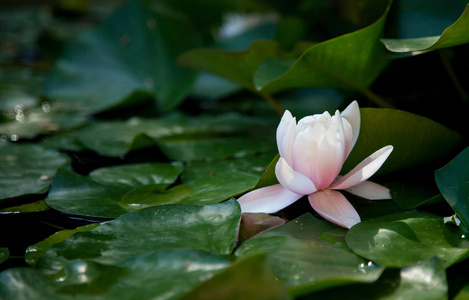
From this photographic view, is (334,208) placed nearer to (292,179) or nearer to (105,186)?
(292,179)

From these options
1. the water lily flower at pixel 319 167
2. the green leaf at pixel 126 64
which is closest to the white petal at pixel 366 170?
the water lily flower at pixel 319 167

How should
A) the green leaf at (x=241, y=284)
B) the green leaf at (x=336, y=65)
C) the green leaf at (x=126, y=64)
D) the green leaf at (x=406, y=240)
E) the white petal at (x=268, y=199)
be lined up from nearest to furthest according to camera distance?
the green leaf at (x=241, y=284) → the green leaf at (x=406, y=240) → the white petal at (x=268, y=199) → the green leaf at (x=336, y=65) → the green leaf at (x=126, y=64)

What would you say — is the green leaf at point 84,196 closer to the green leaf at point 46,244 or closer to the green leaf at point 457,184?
the green leaf at point 46,244

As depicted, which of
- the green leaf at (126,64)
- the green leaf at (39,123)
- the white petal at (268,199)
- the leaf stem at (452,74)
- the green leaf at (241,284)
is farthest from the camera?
the green leaf at (126,64)

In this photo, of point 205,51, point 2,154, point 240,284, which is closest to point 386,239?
point 240,284

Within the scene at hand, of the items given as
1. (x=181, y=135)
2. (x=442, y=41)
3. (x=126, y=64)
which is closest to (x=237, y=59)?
(x=181, y=135)
